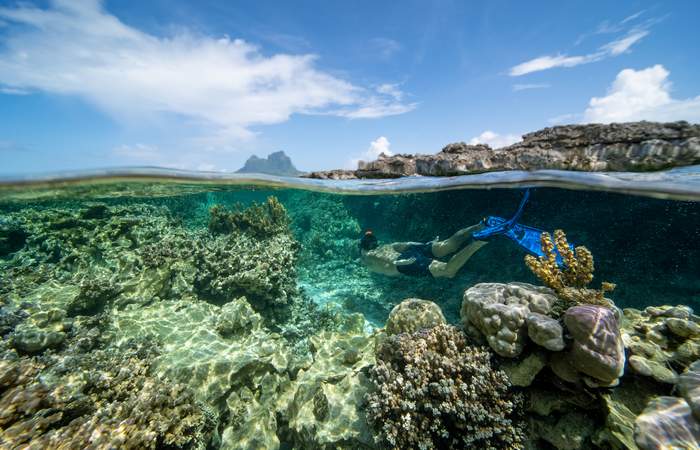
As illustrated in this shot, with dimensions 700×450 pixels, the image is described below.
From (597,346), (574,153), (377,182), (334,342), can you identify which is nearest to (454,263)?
(377,182)

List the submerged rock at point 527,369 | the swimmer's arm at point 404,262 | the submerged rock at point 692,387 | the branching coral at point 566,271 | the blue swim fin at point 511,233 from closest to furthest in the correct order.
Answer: the submerged rock at point 692,387 < the submerged rock at point 527,369 < the branching coral at point 566,271 < the blue swim fin at point 511,233 < the swimmer's arm at point 404,262

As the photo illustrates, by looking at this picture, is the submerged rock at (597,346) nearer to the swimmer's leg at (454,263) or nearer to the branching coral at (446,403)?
the branching coral at (446,403)

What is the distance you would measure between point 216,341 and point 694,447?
760 centimetres

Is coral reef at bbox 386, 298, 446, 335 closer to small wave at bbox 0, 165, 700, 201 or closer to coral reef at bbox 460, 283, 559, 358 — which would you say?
coral reef at bbox 460, 283, 559, 358

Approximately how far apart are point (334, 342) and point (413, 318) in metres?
1.96

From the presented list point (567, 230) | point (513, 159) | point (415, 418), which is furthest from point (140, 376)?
point (567, 230)

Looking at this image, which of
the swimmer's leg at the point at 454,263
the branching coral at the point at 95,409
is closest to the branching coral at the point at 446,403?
the branching coral at the point at 95,409

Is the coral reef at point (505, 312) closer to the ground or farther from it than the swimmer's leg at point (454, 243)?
farther from it

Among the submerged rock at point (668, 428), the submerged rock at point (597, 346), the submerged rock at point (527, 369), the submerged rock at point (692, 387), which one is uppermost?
the submerged rock at point (597, 346)

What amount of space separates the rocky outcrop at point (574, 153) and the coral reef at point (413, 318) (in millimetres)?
5485

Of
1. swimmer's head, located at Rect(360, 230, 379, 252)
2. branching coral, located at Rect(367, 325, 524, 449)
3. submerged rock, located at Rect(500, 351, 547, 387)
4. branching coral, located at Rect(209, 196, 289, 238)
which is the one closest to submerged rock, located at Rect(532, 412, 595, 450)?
branching coral, located at Rect(367, 325, 524, 449)

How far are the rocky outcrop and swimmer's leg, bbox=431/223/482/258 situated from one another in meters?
2.55

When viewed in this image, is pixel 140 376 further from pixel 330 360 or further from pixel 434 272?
pixel 434 272

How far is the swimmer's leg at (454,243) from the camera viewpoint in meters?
11.3
